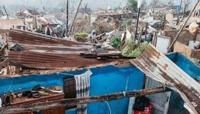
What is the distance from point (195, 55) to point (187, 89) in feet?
23.1

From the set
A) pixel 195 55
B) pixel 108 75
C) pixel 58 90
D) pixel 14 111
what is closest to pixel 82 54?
pixel 108 75

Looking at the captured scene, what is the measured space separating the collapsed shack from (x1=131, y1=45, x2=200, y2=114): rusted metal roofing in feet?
3.15

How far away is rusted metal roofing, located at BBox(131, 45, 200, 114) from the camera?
19.3ft

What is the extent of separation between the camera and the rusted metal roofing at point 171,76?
5.87m

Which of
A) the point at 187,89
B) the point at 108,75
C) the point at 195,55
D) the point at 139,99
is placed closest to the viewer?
the point at 187,89

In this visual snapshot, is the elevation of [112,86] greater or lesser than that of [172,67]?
lesser

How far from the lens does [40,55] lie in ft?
24.5

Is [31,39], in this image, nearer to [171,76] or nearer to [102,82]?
[102,82]

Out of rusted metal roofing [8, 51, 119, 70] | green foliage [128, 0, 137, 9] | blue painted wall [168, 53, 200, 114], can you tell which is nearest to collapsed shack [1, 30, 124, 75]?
rusted metal roofing [8, 51, 119, 70]

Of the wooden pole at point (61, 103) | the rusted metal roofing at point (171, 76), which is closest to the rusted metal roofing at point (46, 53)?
the rusted metal roofing at point (171, 76)

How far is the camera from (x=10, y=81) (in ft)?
21.5

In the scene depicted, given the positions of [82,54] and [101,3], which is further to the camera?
[101,3]

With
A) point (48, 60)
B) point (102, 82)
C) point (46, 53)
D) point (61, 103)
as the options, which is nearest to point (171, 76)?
point (102, 82)

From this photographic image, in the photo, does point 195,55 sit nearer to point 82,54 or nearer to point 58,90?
point 82,54
